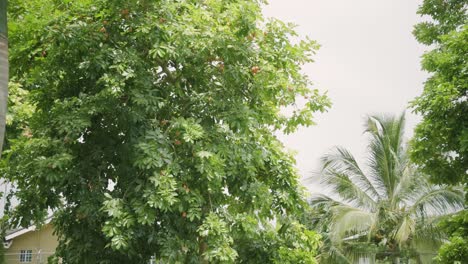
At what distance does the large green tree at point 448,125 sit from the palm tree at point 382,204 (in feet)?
14.4

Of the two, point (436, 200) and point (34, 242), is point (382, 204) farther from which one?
point (34, 242)

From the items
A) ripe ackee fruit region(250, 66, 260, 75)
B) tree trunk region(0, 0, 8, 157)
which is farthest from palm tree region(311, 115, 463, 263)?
tree trunk region(0, 0, 8, 157)

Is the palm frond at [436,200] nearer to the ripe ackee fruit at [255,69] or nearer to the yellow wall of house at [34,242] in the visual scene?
the ripe ackee fruit at [255,69]

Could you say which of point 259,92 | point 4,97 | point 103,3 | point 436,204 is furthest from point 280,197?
point 436,204

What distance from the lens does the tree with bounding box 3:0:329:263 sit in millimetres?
6277

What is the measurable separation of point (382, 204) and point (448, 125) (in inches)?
247

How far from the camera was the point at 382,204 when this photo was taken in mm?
14359

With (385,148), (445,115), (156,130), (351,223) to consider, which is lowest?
(351,223)

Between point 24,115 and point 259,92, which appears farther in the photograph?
point 24,115

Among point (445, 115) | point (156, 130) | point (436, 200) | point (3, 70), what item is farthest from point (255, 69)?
point (436, 200)

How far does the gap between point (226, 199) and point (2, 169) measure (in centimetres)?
268

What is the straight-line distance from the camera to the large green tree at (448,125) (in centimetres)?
823

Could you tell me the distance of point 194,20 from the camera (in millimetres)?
6762

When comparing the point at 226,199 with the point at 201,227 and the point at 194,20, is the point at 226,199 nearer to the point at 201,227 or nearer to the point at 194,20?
the point at 201,227
